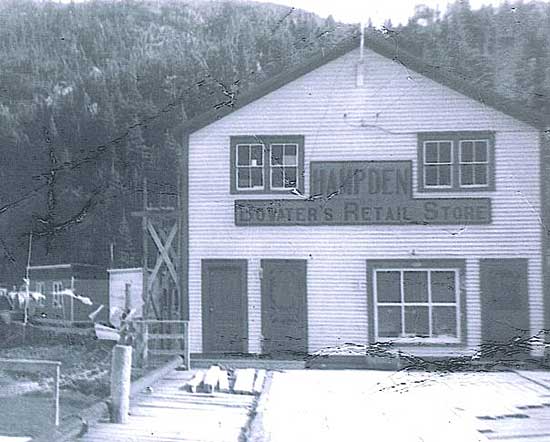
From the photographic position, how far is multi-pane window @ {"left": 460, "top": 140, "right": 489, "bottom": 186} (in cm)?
553

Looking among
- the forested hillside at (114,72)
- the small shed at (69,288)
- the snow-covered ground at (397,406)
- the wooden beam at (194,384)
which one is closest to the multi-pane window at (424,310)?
the snow-covered ground at (397,406)

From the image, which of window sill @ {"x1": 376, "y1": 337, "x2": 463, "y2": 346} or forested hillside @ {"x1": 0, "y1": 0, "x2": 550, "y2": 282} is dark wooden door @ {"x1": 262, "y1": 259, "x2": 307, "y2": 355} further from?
forested hillside @ {"x1": 0, "y1": 0, "x2": 550, "y2": 282}

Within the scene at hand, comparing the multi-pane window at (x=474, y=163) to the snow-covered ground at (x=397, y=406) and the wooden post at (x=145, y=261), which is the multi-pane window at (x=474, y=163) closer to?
the snow-covered ground at (x=397, y=406)

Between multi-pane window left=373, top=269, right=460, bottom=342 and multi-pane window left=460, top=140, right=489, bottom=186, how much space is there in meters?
0.95

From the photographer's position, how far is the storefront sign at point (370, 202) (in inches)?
217

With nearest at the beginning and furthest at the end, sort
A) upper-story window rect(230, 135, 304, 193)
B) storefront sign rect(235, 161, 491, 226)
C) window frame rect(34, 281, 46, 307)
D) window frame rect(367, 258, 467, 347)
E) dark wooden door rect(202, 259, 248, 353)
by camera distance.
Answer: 1. window frame rect(34, 281, 46, 307)
2. storefront sign rect(235, 161, 491, 226)
3. window frame rect(367, 258, 467, 347)
4. upper-story window rect(230, 135, 304, 193)
5. dark wooden door rect(202, 259, 248, 353)

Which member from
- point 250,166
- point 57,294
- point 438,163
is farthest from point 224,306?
point 438,163

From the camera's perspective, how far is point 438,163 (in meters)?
5.97

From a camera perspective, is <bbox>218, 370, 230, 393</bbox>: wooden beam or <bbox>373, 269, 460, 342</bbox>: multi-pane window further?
<bbox>218, 370, 230, 393</bbox>: wooden beam

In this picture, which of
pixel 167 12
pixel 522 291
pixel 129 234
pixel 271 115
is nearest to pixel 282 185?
pixel 271 115

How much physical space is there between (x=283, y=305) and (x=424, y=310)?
2.19 m

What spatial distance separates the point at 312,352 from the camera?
6426 mm

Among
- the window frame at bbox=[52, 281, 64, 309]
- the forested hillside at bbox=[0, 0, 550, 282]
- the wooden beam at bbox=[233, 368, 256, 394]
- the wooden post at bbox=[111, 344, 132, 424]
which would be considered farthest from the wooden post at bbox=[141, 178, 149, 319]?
the wooden beam at bbox=[233, 368, 256, 394]

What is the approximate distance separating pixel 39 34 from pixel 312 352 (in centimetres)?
397
